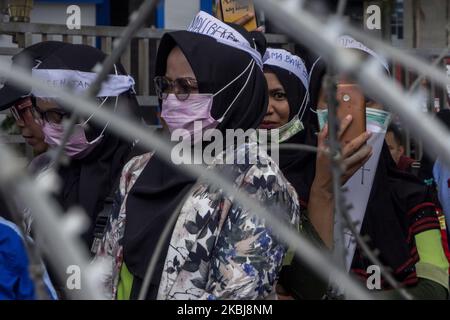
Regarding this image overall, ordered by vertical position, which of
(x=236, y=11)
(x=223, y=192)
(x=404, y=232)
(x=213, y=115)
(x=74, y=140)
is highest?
(x=236, y=11)

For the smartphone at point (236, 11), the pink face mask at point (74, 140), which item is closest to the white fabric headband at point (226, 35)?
the pink face mask at point (74, 140)

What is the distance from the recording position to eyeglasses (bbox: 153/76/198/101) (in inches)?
95.7

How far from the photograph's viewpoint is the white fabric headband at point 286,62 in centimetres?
337

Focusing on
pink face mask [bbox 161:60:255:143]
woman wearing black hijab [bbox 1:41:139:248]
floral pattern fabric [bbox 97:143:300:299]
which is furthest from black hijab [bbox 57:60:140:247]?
floral pattern fabric [bbox 97:143:300:299]

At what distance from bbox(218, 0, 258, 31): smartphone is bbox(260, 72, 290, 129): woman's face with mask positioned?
1306 millimetres

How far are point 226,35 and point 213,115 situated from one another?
0.44m

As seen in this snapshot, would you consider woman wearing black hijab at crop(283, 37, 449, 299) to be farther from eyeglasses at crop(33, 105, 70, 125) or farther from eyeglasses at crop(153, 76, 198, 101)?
eyeglasses at crop(33, 105, 70, 125)

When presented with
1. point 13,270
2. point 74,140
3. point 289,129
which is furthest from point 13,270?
point 289,129

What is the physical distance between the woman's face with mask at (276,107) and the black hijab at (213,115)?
55 centimetres

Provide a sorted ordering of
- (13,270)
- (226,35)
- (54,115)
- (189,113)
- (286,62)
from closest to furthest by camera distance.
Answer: (13,270) < (189,113) < (226,35) < (54,115) < (286,62)

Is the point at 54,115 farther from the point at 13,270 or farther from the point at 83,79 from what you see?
the point at 13,270

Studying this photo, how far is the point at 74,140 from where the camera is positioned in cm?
321

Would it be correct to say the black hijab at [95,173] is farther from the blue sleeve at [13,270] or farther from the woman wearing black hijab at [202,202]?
the blue sleeve at [13,270]
